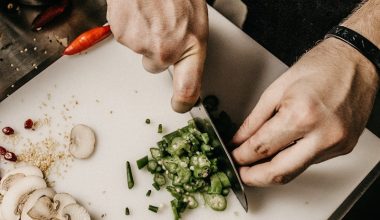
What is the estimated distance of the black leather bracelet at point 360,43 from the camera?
1.38m

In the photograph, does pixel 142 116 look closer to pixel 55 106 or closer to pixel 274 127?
pixel 55 106

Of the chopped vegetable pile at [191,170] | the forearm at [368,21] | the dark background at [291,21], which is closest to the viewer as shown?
the forearm at [368,21]

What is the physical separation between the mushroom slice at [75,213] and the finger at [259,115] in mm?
603

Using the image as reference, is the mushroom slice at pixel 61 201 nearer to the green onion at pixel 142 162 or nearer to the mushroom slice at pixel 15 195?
the mushroom slice at pixel 15 195

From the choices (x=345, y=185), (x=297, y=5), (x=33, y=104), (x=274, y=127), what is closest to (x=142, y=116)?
(x=33, y=104)

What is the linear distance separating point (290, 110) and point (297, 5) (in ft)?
4.45

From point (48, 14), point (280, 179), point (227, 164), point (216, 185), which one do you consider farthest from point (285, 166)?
point (48, 14)

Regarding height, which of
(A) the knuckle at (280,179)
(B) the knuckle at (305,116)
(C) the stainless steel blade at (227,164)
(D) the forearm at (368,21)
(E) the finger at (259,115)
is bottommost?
(C) the stainless steel blade at (227,164)

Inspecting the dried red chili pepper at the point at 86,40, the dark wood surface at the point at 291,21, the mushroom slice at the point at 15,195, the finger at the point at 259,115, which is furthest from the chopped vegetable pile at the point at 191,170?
the dark wood surface at the point at 291,21

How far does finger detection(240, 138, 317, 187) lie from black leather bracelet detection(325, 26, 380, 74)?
0.33 metres

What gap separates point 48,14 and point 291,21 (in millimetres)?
1222

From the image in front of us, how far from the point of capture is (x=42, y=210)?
1.64 metres

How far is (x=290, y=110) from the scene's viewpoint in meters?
1.26

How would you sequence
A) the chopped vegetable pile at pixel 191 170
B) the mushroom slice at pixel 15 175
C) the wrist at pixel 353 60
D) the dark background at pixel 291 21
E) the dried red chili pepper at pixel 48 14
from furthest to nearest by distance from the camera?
the dark background at pixel 291 21 < the dried red chili pepper at pixel 48 14 < the mushroom slice at pixel 15 175 < the chopped vegetable pile at pixel 191 170 < the wrist at pixel 353 60
